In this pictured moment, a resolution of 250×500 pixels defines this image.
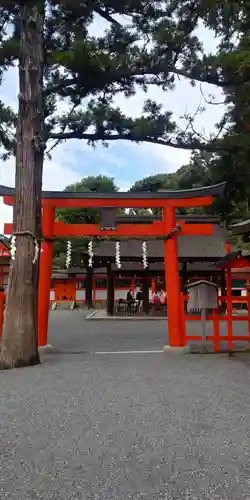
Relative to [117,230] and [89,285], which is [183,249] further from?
[117,230]

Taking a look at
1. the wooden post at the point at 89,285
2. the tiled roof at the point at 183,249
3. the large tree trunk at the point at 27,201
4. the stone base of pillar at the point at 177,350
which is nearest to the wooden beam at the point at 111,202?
the large tree trunk at the point at 27,201

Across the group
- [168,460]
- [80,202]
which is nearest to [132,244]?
[80,202]

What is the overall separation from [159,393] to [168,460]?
2291 millimetres

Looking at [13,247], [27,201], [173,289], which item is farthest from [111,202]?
[13,247]

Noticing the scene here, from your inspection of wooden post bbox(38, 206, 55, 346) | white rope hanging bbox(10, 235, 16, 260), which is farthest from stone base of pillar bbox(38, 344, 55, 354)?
white rope hanging bbox(10, 235, 16, 260)

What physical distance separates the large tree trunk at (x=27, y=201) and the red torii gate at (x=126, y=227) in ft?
4.14

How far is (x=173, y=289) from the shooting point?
31.7 feet

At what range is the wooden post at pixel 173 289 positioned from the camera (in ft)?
31.3

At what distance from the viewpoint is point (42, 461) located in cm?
338

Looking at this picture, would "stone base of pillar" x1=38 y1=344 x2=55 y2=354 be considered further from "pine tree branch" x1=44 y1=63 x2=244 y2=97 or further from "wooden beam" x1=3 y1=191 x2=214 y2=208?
"pine tree branch" x1=44 y1=63 x2=244 y2=97

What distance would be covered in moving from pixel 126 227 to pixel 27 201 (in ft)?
8.04

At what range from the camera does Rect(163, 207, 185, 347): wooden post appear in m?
9.55

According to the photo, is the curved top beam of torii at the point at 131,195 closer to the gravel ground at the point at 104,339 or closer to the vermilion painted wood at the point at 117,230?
the vermilion painted wood at the point at 117,230

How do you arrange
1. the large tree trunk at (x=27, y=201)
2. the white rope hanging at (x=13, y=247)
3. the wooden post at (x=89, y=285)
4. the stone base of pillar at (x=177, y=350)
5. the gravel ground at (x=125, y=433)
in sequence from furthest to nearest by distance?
the wooden post at (x=89, y=285), the stone base of pillar at (x=177, y=350), the white rope hanging at (x=13, y=247), the large tree trunk at (x=27, y=201), the gravel ground at (x=125, y=433)
